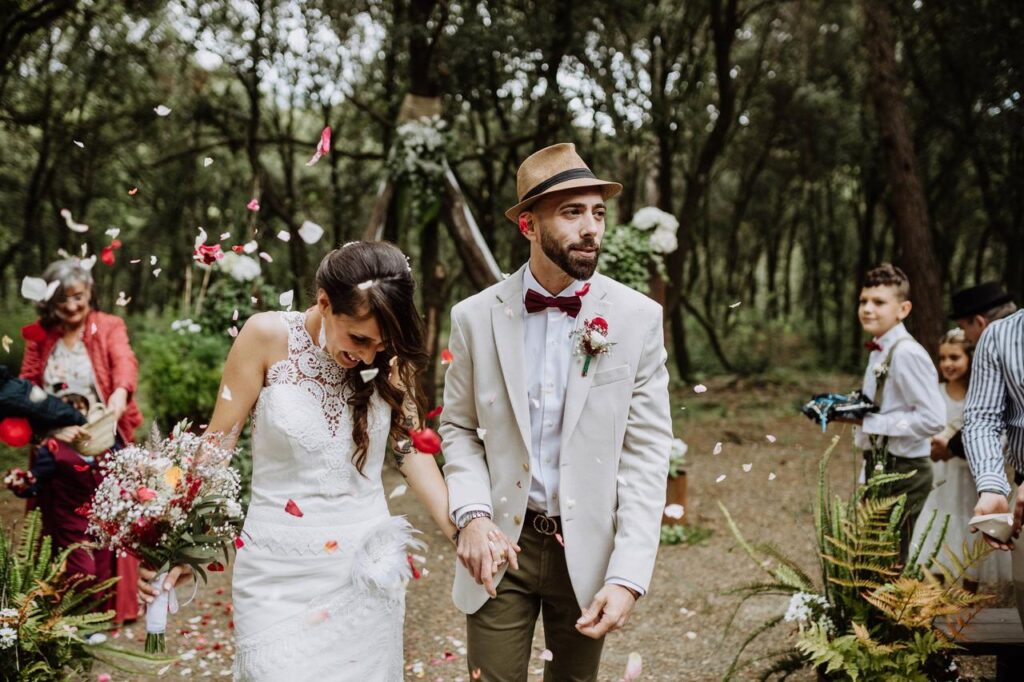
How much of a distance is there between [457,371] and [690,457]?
362 inches

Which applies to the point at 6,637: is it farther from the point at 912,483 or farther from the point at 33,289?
the point at 912,483

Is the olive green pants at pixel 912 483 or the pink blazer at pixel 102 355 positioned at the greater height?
the pink blazer at pixel 102 355

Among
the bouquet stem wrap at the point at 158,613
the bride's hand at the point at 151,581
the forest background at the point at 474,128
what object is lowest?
the bouquet stem wrap at the point at 158,613

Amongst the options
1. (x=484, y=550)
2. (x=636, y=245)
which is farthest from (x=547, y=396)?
(x=636, y=245)

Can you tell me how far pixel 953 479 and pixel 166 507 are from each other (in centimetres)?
482

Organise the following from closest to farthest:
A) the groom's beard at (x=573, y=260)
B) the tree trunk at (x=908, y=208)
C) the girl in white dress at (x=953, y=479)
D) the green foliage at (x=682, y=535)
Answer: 1. the groom's beard at (x=573, y=260)
2. the girl in white dress at (x=953, y=479)
3. the green foliage at (x=682, y=535)
4. the tree trunk at (x=908, y=208)

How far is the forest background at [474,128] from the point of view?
382 inches

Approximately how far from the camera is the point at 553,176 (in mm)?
2734

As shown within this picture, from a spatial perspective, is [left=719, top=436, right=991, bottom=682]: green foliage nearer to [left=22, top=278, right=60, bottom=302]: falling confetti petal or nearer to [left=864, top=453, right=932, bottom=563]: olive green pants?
[left=864, top=453, right=932, bottom=563]: olive green pants

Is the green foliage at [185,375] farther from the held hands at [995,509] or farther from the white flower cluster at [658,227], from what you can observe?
the held hands at [995,509]

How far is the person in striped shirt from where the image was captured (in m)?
3.33

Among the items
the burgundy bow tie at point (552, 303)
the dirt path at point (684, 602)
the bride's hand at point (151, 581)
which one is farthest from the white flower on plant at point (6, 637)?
the burgundy bow tie at point (552, 303)

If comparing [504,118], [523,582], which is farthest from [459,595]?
[504,118]

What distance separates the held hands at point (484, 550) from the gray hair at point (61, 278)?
3.44 meters
